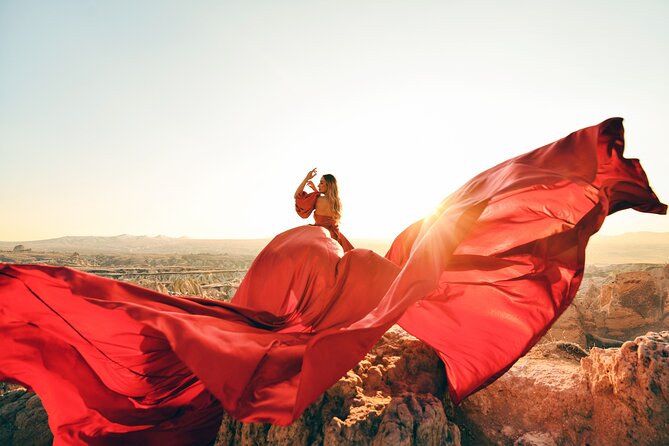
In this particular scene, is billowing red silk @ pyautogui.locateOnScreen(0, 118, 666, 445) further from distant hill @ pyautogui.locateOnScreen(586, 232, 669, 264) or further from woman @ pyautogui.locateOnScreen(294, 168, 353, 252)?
distant hill @ pyautogui.locateOnScreen(586, 232, 669, 264)

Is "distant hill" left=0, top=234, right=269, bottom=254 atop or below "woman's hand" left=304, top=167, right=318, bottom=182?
below

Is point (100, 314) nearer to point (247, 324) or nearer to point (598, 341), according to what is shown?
point (247, 324)

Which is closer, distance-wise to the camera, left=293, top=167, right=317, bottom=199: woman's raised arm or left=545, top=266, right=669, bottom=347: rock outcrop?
left=293, top=167, right=317, bottom=199: woman's raised arm

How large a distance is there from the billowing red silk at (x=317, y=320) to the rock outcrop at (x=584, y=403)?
366 mm

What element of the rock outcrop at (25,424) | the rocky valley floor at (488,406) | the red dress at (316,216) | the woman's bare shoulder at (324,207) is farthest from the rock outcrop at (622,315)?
the rock outcrop at (25,424)

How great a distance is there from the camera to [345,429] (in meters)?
2.53

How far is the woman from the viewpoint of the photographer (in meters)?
4.83

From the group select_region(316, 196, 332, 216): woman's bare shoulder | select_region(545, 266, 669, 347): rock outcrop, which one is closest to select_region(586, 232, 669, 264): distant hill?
select_region(545, 266, 669, 347): rock outcrop

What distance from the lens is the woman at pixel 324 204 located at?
4.83m

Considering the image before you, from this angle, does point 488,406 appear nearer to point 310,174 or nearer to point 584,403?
point 584,403

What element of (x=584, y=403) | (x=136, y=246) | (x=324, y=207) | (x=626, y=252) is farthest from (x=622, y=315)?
(x=136, y=246)

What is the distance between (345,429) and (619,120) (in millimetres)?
2920

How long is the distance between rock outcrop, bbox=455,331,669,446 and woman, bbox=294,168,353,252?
8.15 ft

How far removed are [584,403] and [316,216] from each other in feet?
11.5
